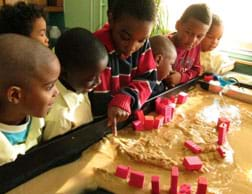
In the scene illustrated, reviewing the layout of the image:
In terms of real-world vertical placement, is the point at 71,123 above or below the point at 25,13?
below

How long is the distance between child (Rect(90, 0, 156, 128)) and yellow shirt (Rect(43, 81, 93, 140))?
77 mm

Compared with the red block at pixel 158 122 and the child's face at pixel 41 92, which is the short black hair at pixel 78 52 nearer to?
the child's face at pixel 41 92

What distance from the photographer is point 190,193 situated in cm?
65

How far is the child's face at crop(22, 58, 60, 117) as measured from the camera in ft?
2.05

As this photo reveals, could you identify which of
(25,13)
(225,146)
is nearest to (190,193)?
(225,146)

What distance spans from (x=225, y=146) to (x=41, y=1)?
1.61 m

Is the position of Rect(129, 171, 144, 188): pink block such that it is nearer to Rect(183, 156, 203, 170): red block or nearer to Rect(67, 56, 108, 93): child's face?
Rect(183, 156, 203, 170): red block

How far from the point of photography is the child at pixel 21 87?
1.93ft

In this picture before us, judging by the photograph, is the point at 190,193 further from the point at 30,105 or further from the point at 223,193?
the point at 30,105

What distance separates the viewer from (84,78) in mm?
803

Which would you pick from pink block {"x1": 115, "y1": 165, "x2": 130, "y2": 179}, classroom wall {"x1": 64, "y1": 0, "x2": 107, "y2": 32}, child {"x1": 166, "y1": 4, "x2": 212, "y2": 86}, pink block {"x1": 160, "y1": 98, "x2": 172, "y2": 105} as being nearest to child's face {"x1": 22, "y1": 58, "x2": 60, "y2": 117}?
pink block {"x1": 115, "y1": 165, "x2": 130, "y2": 179}

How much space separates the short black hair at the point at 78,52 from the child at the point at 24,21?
0.58ft

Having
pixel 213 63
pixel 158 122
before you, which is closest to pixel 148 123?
pixel 158 122

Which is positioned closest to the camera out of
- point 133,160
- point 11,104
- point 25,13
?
point 11,104
